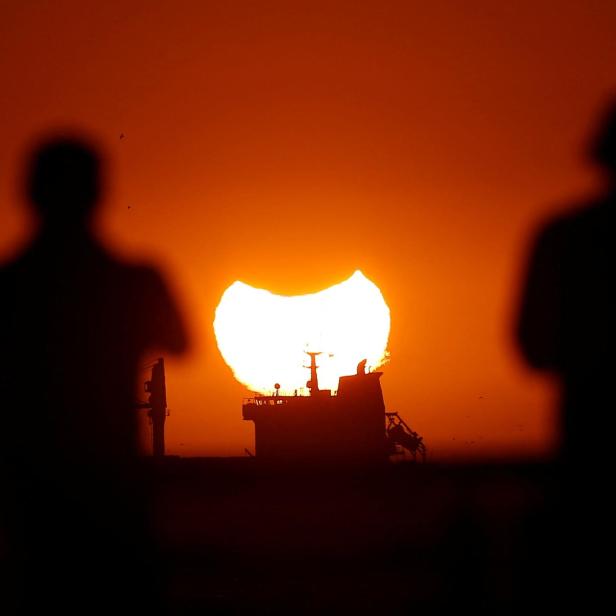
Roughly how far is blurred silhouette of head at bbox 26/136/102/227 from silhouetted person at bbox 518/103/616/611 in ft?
6.38

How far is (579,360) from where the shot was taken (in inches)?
158

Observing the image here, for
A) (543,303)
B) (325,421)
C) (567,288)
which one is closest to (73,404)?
(543,303)

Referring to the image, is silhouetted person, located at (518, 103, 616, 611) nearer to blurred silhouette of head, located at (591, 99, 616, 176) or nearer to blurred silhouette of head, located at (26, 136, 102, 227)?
blurred silhouette of head, located at (591, 99, 616, 176)

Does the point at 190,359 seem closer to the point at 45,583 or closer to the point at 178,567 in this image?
the point at 45,583

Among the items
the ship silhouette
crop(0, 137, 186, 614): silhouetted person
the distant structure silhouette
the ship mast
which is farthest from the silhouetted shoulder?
the ship mast

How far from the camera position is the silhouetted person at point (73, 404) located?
3314mm

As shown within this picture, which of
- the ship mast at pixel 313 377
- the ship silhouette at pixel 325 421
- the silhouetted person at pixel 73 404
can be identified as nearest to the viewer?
the silhouetted person at pixel 73 404

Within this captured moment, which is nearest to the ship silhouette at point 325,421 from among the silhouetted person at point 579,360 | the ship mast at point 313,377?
the ship mast at point 313,377

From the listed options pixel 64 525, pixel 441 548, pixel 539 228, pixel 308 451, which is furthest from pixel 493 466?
pixel 308 451

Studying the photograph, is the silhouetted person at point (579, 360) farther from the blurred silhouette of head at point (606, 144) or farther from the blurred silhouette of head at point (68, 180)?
the blurred silhouette of head at point (68, 180)

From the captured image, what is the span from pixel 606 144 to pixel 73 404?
8.48 ft

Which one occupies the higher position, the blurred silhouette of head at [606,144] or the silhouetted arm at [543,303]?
the blurred silhouette of head at [606,144]

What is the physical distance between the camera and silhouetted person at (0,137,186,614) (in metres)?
3.31

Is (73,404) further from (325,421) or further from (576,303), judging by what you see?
(325,421)
